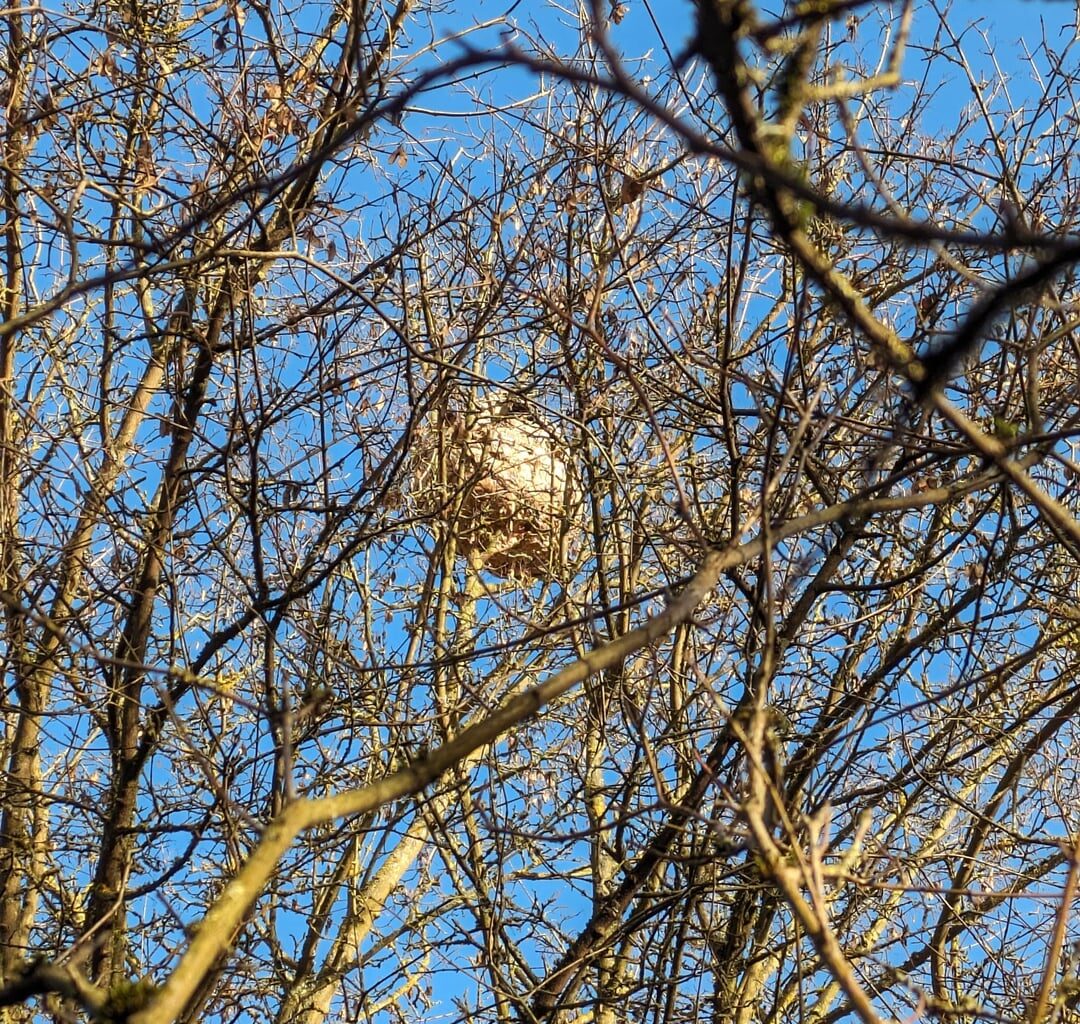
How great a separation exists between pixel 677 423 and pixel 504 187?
112 centimetres

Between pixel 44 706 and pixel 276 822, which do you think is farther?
pixel 44 706

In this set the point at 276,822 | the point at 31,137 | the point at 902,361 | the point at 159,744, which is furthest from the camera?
the point at 31,137

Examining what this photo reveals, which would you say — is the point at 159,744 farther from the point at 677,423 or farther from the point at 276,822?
the point at 276,822

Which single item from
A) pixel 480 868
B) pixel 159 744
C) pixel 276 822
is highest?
pixel 480 868

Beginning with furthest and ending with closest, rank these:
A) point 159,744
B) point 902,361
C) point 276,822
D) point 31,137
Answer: point 31,137
point 159,744
point 902,361
point 276,822

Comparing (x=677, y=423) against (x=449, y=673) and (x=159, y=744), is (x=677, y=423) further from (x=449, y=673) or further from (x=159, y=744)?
(x=159, y=744)

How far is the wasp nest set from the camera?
5235mm

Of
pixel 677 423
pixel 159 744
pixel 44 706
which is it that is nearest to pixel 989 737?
pixel 677 423

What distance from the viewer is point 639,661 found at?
522cm

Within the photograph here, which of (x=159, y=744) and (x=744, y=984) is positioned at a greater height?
(x=744, y=984)

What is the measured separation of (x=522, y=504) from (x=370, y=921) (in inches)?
79.6

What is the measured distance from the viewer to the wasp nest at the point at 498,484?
5.23 m

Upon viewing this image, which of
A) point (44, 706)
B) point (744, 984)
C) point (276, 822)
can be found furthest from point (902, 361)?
point (44, 706)

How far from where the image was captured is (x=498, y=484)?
18.1 feet
